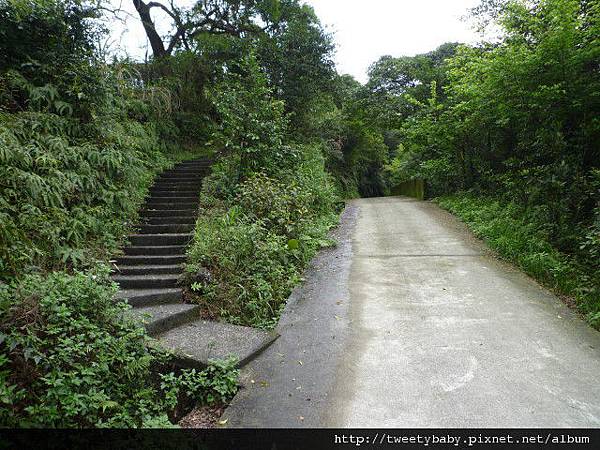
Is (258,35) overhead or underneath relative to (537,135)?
overhead

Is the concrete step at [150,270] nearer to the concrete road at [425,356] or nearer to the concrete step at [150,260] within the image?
the concrete step at [150,260]

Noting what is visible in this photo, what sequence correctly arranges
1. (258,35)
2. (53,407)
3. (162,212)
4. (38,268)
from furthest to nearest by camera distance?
(258,35) < (162,212) < (38,268) < (53,407)

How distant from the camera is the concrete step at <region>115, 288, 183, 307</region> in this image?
4512mm

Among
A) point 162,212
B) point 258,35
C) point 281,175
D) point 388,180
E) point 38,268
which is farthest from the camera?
point 388,180

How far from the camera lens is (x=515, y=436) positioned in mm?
2604

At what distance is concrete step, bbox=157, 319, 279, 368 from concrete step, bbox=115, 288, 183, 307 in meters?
0.53

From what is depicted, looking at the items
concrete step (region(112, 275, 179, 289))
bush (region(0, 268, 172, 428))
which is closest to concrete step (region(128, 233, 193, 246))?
concrete step (region(112, 275, 179, 289))

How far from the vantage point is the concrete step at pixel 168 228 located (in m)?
6.39

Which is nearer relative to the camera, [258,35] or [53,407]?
[53,407]

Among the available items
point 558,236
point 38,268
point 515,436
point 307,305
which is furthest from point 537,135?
point 38,268

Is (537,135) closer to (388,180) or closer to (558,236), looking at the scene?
(558,236)

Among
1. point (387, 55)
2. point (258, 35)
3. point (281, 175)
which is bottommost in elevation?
point (281, 175)

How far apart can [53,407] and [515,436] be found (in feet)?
11.1

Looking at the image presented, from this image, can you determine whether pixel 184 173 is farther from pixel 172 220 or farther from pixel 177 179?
pixel 172 220
